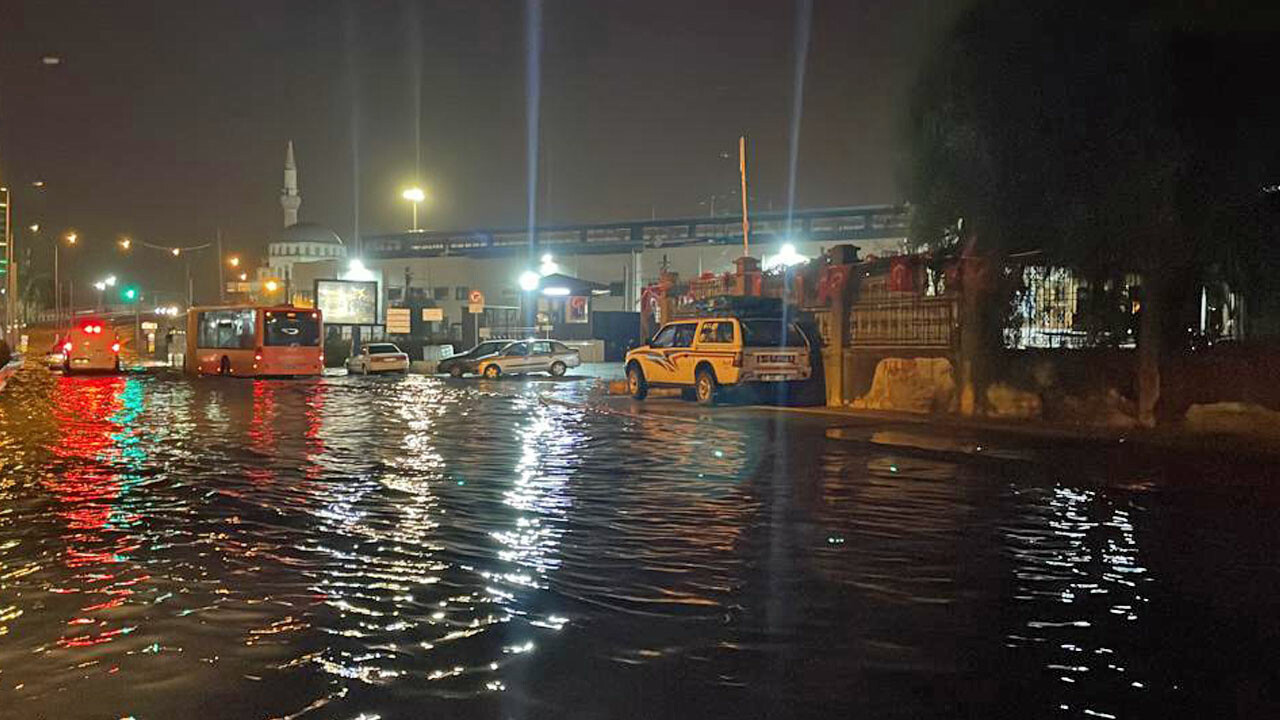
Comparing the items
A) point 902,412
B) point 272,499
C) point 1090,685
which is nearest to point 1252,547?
point 1090,685

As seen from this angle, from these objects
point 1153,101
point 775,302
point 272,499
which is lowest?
point 272,499

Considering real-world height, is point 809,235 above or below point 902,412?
above

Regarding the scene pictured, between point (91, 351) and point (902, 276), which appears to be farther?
point (91, 351)

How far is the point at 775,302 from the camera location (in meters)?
26.6

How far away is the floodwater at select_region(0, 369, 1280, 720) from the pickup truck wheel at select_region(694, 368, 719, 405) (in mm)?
9662

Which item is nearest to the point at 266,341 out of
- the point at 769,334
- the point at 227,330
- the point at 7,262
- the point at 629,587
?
the point at 227,330

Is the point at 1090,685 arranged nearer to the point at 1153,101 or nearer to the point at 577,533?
the point at 577,533

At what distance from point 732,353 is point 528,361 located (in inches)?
816

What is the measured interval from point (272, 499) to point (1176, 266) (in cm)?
1384

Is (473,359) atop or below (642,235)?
below

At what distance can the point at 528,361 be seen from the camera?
44219 mm

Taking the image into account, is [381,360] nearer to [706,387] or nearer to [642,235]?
[706,387]

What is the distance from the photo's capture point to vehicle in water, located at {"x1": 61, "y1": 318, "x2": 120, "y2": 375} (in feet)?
157

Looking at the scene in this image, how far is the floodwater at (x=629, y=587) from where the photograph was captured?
17.7ft
